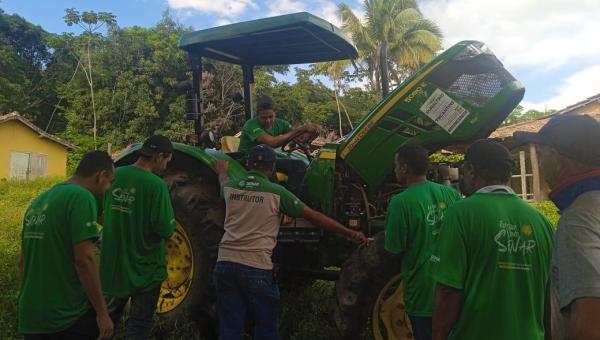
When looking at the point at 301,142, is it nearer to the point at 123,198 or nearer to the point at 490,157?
the point at 123,198

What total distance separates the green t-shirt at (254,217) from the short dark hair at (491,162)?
57.4 inches

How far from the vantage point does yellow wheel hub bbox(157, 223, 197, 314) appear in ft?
14.9

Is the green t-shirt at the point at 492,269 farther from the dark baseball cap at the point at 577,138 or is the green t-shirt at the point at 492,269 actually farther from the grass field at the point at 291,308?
the grass field at the point at 291,308

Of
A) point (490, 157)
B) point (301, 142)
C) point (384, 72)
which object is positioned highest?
point (384, 72)

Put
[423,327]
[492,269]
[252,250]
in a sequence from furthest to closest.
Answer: [252,250] → [423,327] → [492,269]

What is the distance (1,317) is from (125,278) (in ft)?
6.64

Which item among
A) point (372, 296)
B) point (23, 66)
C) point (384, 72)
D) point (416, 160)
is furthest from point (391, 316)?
point (23, 66)

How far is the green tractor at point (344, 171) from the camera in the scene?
363 centimetres

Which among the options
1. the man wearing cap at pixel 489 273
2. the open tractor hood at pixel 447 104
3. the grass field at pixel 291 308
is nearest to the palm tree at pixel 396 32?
the grass field at pixel 291 308

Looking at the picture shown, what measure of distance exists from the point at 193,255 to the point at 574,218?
3.39 metres

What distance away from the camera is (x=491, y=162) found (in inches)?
91.0

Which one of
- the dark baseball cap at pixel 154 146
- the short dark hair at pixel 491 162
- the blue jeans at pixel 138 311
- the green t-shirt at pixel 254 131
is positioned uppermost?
the green t-shirt at pixel 254 131

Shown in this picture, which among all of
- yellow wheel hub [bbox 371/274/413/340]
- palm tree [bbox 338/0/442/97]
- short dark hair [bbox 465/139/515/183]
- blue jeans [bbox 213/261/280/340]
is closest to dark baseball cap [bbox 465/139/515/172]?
short dark hair [bbox 465/139/515/183]

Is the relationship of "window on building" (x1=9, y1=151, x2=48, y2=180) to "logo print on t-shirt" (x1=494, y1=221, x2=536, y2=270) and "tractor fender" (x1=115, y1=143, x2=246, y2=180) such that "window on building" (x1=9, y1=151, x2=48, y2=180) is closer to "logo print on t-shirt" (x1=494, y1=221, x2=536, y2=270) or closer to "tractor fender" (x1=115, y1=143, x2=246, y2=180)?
"tractor fender" (x1=115, y1=143, x2=246, y2=180)
